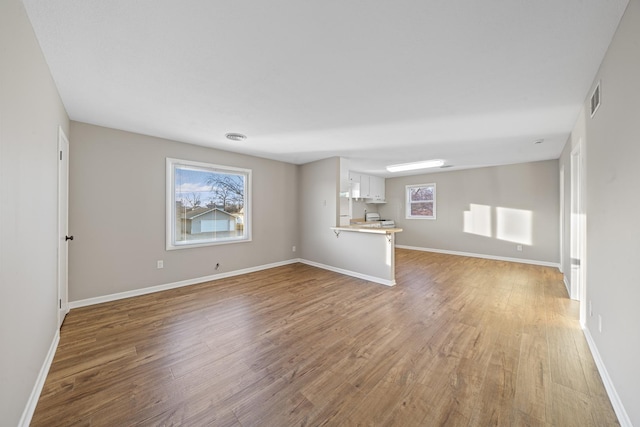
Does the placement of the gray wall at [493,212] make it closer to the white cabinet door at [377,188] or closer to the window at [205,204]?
the white cabinet door at [377,188]

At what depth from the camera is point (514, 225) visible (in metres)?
5.58

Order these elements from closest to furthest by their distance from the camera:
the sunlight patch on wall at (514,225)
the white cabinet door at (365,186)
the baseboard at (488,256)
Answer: the baseboard at (488,256) → the sunlight patch on wall at (514,225) → the white cabinet door at (365,186)

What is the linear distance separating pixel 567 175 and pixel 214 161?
569 centimetres

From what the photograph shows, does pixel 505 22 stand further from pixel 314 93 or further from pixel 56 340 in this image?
pixel 56 340

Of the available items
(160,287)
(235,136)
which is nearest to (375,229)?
(235,136)

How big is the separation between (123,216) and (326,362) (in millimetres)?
3343

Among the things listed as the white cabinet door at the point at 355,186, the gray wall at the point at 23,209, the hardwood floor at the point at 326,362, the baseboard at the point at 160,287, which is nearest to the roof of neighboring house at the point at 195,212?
the baseboard at the point at 160,287

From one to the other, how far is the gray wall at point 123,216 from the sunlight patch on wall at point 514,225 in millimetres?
6138

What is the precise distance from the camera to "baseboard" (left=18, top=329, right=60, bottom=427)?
4.43 ft

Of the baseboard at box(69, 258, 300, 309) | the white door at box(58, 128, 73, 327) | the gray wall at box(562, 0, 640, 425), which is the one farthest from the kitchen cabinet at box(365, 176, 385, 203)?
the white door at box(58, 128, 73, 327)

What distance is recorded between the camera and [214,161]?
4.23 meters

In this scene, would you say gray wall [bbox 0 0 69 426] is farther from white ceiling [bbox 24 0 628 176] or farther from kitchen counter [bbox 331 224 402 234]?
kitchen counter [bbox 331 224 402 234]

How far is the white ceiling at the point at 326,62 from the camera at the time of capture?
135cm

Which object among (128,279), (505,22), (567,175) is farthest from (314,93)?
(567,175)
